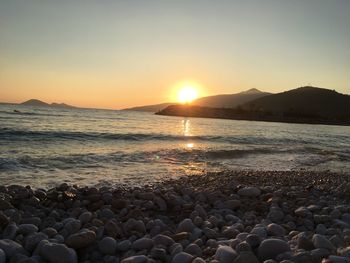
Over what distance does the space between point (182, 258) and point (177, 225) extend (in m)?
1.90

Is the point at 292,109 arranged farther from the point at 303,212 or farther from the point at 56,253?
the point at 56,253

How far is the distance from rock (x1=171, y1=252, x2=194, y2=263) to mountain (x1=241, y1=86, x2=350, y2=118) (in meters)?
128

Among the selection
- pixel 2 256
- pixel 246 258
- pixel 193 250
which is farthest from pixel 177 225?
pixel 2 256

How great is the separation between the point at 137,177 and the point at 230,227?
6.00 metres

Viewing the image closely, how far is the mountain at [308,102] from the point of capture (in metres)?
133

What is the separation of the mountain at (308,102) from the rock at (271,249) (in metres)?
128

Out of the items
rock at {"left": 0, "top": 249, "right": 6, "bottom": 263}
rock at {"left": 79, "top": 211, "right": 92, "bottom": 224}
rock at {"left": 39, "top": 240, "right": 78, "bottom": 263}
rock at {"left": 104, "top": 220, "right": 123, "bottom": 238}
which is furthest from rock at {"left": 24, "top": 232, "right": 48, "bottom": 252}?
rock at {"left": 79, "top": 211, "right": 92, "bottom": 224}

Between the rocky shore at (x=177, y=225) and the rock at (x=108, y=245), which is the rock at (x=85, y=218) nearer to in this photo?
the rocky shore at (x=177, y=225)

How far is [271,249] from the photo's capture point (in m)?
3.99

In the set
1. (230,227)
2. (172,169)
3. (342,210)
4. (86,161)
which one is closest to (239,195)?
(342,210)

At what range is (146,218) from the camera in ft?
19.4

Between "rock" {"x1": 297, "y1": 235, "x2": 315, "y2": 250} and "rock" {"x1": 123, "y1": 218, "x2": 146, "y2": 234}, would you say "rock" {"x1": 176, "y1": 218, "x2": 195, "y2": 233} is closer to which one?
"rock" {"x1": 123, "y1": 218, "x2": 146, "y2": 234}

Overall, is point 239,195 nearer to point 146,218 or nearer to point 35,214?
point 146,218

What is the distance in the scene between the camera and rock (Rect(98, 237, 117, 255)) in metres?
4.43
